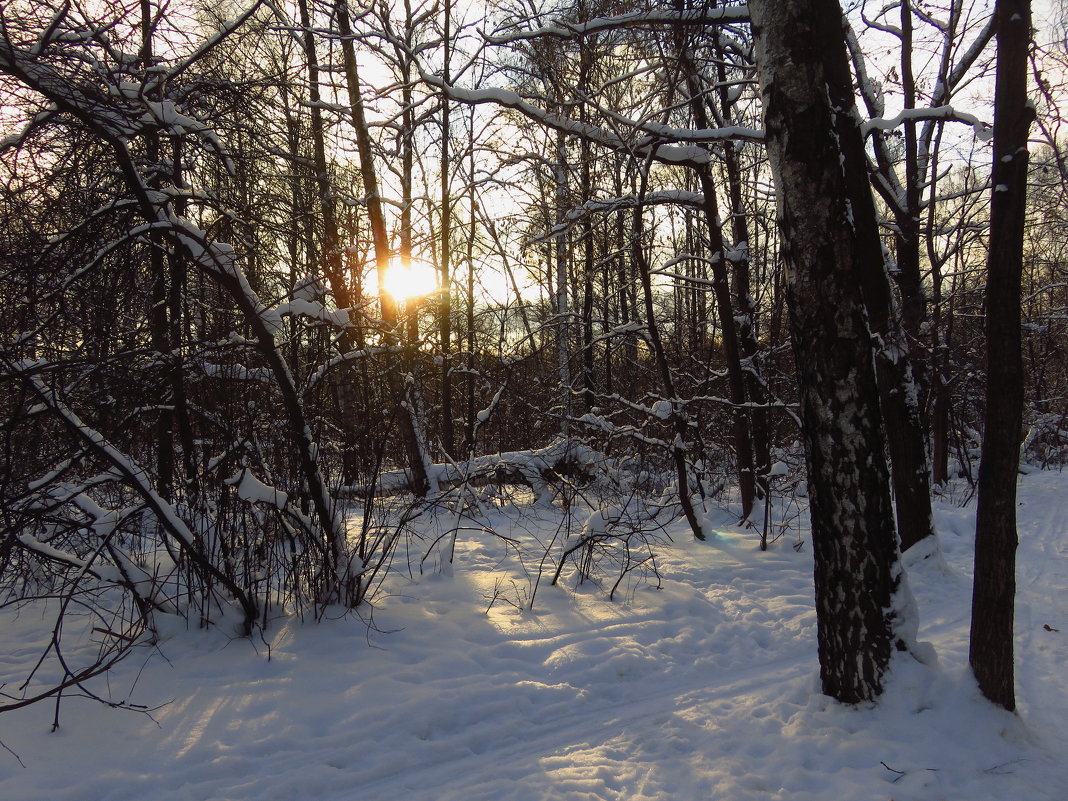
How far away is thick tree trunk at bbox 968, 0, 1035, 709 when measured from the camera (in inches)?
109

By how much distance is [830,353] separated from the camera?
9.55ft

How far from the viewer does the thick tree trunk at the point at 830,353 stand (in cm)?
287

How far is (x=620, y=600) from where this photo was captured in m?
5.15

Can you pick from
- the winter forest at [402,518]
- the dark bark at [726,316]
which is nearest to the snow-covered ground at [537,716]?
the winter forest at [402,518]

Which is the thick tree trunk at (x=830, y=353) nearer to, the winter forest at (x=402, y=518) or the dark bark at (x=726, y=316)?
the winter forest at (x=402, y=518)

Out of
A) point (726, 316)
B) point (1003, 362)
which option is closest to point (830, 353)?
point (1003, 362)

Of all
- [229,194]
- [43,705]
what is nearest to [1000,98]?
[229,194]

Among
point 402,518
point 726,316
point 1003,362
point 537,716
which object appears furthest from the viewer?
point 726,316

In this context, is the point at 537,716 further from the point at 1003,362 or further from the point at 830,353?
the point at 1003,362

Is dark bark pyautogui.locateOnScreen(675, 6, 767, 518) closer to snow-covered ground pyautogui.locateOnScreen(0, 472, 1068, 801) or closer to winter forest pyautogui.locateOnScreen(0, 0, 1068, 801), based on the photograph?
winter forest pyautogui.locateOnScreen(0, 0, 1068, 801)

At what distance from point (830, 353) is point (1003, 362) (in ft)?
2.66

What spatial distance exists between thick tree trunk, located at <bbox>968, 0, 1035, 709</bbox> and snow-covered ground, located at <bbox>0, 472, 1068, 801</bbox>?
1.04ft

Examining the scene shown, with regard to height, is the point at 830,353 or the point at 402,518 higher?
the point at 830,353

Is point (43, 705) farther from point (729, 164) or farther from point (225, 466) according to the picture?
point (729, 164)
